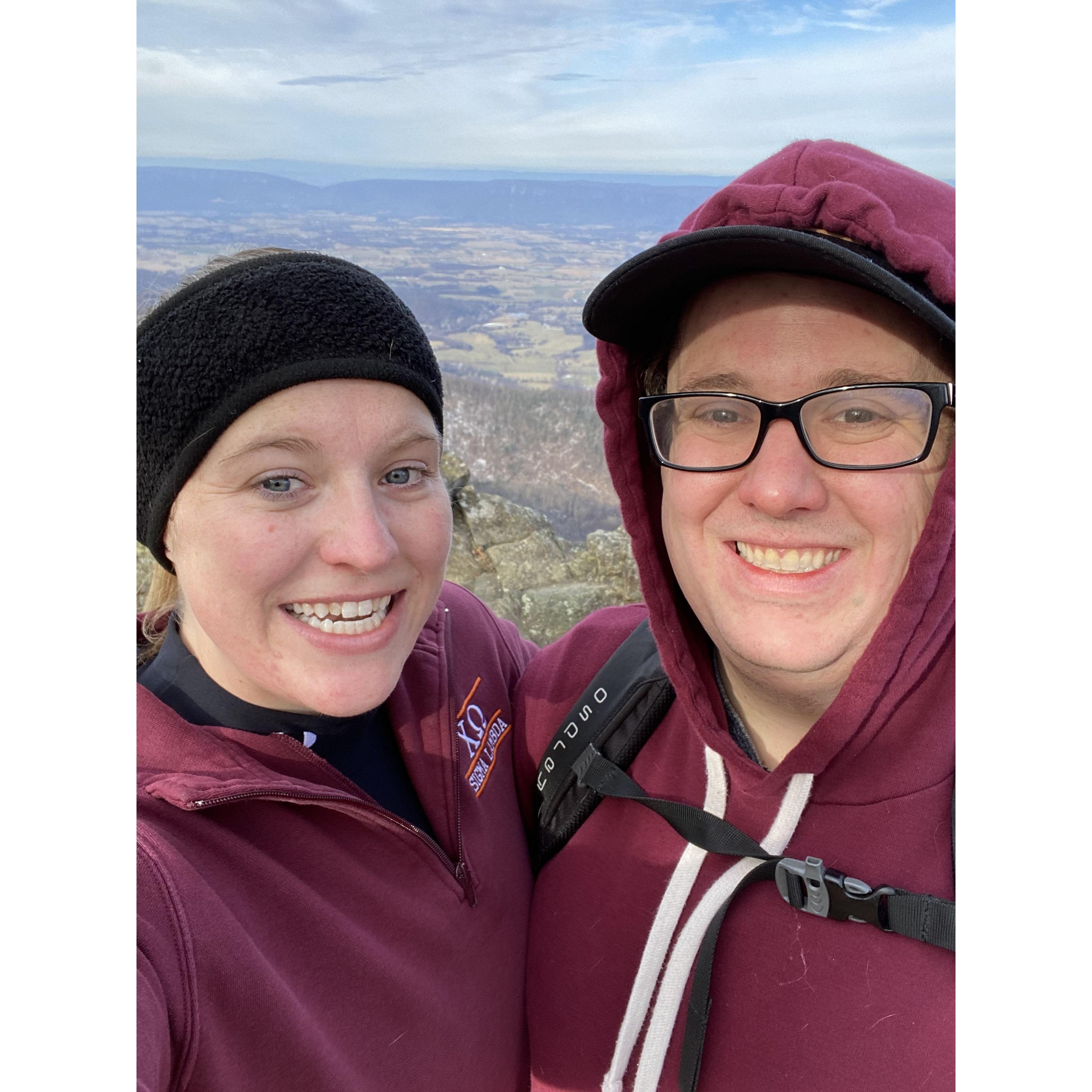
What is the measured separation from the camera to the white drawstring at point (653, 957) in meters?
1.53

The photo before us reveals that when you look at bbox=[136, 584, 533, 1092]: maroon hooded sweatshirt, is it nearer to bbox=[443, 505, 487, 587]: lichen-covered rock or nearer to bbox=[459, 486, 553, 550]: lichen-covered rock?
bbox=[443, 505, 487, 587]: lichen-covered rock

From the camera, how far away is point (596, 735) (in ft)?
5.95

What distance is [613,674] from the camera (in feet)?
6.23

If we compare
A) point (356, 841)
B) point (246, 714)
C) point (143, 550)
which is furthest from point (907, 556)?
point (143, 550)

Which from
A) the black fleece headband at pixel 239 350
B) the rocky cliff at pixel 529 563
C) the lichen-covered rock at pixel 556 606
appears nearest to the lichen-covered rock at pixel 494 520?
the rocky cliff at pixel 529 563

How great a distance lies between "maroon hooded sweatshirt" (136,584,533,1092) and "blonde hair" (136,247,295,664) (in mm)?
288

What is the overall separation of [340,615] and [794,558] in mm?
786

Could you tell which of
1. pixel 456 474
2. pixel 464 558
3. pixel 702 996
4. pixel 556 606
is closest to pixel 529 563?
pixel 464 558

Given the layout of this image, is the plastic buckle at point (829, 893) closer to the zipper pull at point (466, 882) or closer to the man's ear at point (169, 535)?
the zipper pull at point (466, 882)

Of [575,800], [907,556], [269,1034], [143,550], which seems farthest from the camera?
[143,550]

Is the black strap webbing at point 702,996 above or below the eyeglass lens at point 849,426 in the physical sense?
below
